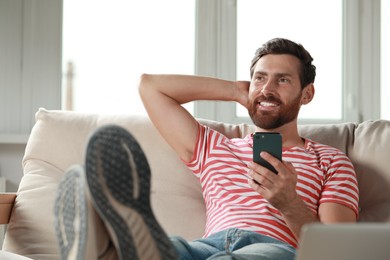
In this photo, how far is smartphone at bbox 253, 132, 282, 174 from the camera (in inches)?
71.3

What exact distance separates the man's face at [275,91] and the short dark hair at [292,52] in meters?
0.01

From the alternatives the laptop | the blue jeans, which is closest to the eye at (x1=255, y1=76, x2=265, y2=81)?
the blue jeans

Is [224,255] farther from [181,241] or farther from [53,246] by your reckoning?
[53,246]

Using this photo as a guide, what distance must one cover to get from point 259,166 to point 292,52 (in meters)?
0.49

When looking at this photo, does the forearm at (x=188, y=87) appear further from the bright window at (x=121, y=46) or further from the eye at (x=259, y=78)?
the bright window at (x=121, y=46)

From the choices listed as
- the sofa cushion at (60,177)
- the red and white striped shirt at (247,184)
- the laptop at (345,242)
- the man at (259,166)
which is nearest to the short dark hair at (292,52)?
the man at (259,166)

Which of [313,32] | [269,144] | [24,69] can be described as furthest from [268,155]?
[313,32]

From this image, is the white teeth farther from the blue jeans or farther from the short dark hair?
the blue jeans

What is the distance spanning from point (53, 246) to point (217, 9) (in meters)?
1.77

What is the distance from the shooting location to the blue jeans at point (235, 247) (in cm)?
158

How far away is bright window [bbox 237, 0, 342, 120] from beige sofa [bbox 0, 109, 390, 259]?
4.35 feet

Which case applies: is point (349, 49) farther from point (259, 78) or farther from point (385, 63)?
point (259, 78)

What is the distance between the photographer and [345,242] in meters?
0.98

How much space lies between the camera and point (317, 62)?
3.59 meters
